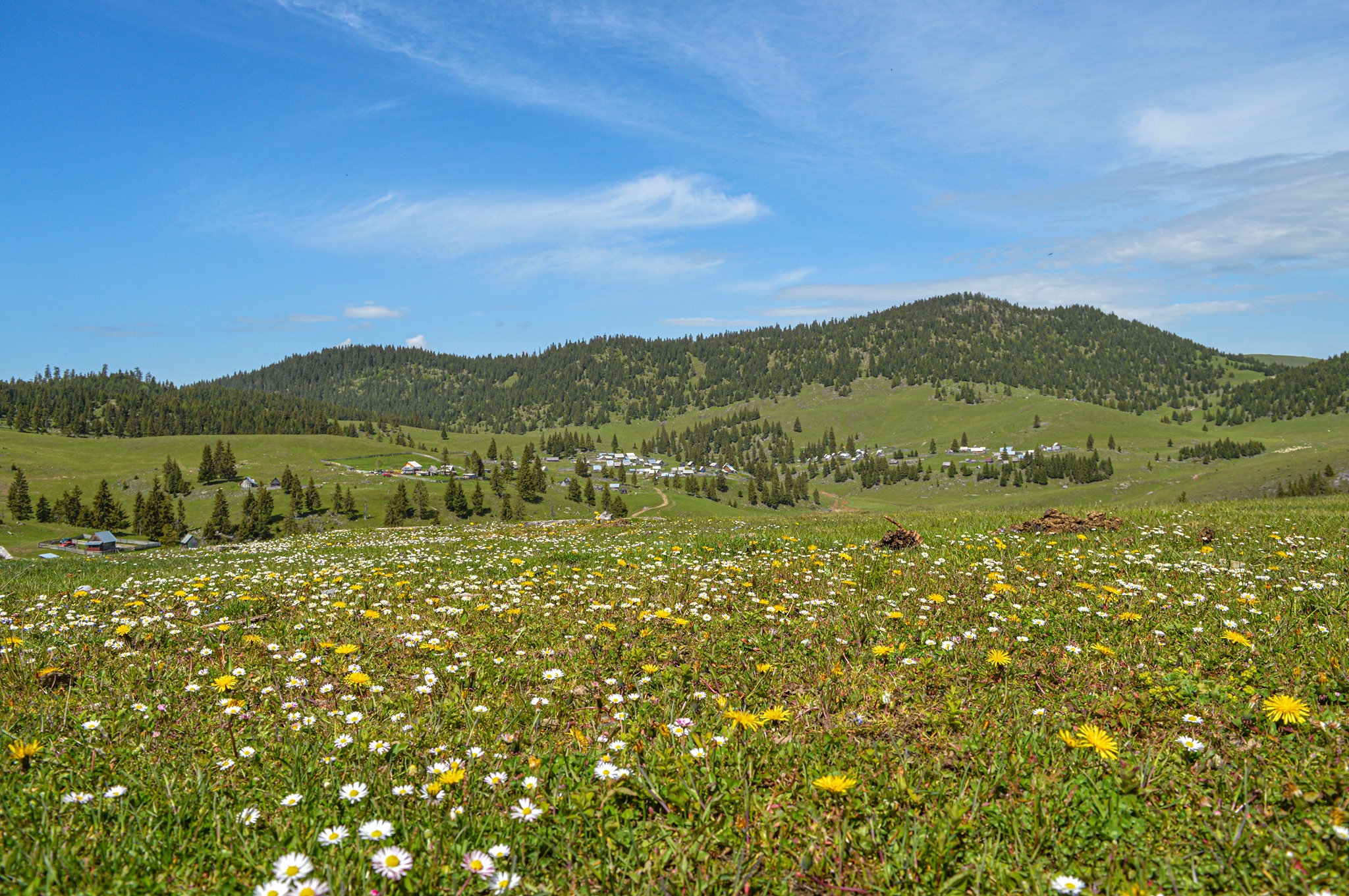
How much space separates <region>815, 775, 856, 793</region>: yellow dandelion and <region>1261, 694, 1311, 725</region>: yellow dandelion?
4.07m

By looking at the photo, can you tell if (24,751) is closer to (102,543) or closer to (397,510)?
(102,543)

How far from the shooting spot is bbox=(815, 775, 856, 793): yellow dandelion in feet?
14.6

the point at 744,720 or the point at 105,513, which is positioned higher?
the point at 744,720

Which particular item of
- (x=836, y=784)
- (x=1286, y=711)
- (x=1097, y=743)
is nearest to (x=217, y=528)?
(x=836, y=784)

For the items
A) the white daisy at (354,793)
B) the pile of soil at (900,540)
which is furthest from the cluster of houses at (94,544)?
the white daisy at (354,793)

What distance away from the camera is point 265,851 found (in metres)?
4.10

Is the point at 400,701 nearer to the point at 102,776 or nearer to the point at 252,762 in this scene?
the point at 252,762

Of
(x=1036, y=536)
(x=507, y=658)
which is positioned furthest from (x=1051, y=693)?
(x=1036, y=536)

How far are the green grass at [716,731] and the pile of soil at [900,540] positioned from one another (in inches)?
153

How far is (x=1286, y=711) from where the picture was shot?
559 cm

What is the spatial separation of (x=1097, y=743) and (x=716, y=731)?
3145 millimetres

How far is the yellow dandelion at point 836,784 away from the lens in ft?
14.6

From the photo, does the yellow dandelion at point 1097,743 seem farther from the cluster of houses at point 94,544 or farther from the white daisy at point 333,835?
the cluster of houses at point 94,544

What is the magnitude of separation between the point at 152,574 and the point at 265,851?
A: 15.4 m
